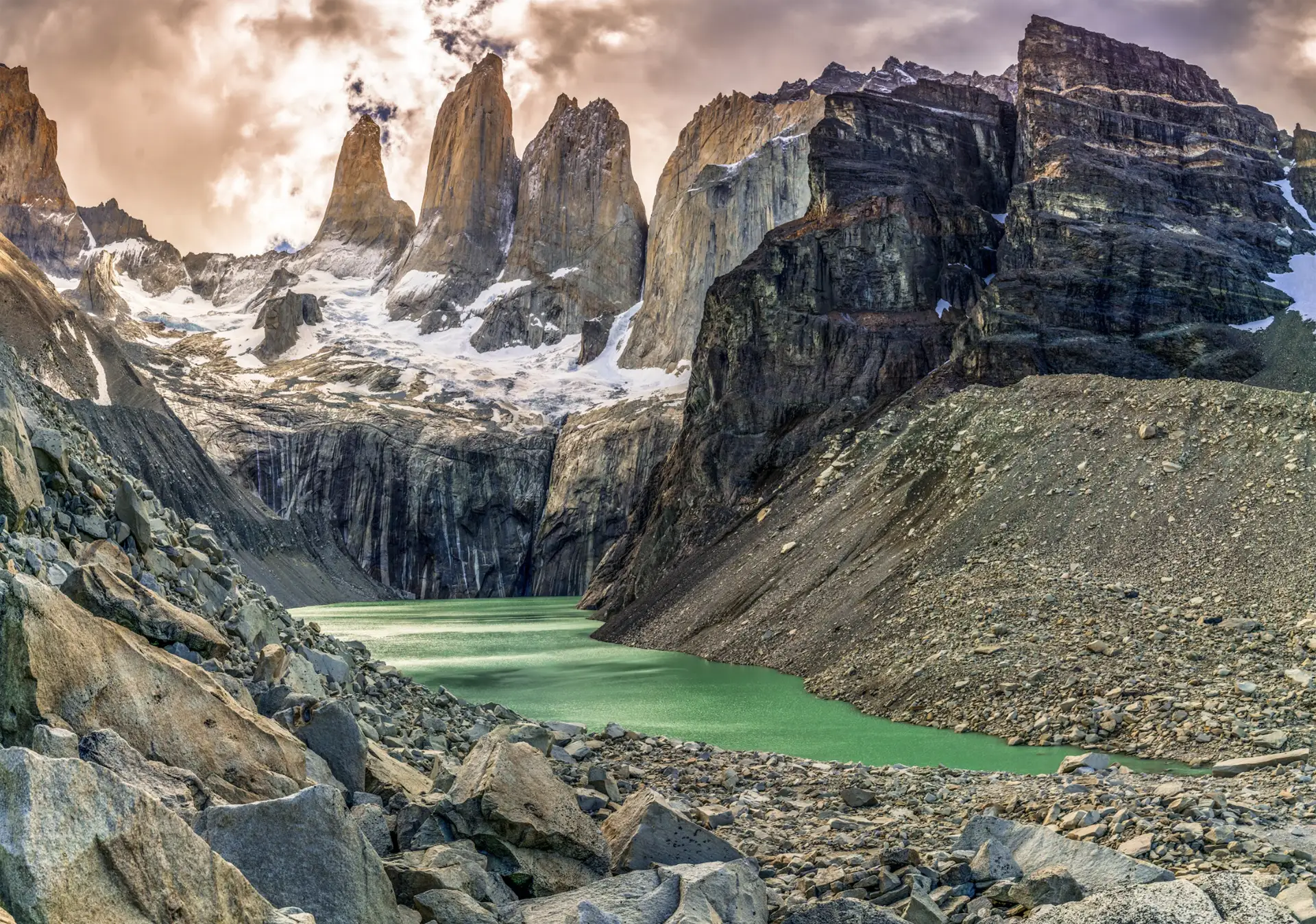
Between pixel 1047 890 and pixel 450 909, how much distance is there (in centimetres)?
460

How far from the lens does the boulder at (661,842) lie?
31.4 ft

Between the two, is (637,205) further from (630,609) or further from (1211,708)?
(1211,708)

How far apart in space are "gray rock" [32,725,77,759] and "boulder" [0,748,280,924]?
1089 millimetres

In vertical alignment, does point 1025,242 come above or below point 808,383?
above

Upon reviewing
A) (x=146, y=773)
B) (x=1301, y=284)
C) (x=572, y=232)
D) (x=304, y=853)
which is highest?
(x=572, y=232)

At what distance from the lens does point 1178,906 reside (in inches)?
A: 287

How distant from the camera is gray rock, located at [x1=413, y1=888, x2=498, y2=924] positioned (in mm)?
7449

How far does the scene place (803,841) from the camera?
11.6 meters

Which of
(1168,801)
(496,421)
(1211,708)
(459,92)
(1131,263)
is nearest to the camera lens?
(1168,801)

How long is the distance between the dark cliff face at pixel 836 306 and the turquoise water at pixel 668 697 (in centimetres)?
1136

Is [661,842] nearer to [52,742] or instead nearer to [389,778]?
[389,778]

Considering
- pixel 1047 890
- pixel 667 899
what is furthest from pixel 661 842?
pixel 1047 890

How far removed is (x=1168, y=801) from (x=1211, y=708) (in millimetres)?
9031

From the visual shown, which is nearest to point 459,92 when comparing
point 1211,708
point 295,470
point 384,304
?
point 384,304
